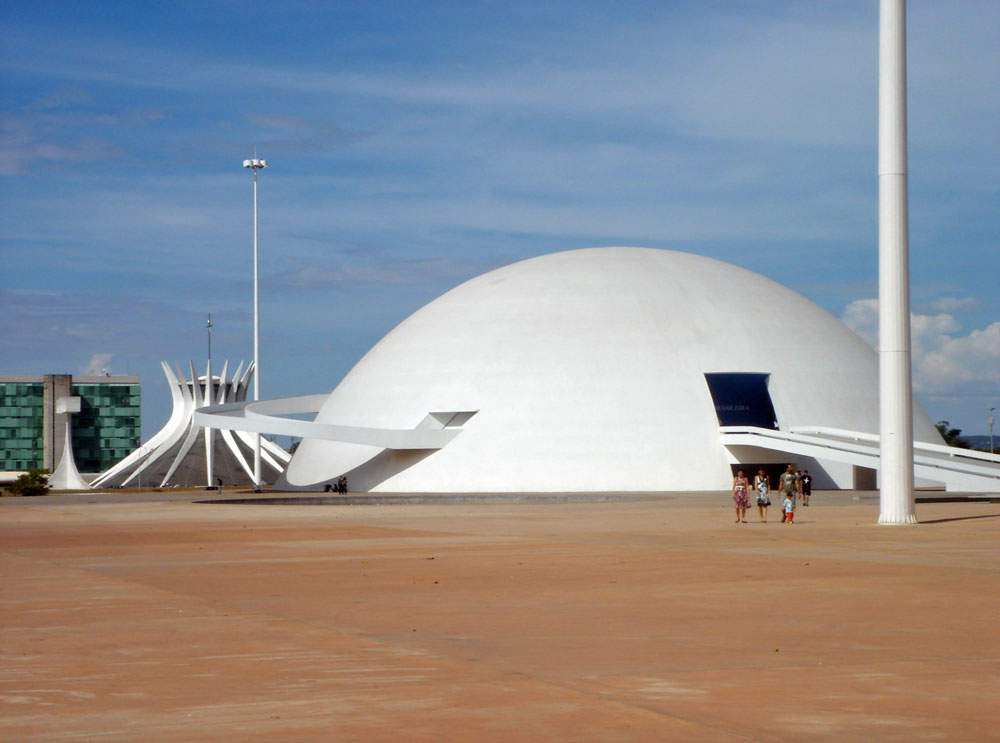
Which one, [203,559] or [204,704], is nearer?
[204,704]

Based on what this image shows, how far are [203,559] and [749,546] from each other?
399 inches

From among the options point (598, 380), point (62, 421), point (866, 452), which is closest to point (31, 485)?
point (598, 380)

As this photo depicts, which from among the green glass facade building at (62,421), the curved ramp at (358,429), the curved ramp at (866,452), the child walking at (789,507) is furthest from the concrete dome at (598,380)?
the green glass facade building at (62,421)

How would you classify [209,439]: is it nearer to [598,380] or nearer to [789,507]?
[598,380]

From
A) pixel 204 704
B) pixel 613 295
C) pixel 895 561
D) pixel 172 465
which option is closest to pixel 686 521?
pixel 895 561

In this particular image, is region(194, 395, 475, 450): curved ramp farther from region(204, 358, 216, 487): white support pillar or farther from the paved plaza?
the paved plaza

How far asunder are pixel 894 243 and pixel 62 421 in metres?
139

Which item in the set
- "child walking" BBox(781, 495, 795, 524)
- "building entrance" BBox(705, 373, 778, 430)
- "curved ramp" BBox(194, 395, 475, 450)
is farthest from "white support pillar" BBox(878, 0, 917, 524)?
"curved ramp" BBox(194, 395, 475, 450)

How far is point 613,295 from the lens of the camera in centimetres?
6588

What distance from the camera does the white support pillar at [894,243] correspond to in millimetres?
34562

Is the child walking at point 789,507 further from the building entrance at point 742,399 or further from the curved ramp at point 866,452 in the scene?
the building entrance at point 742,399

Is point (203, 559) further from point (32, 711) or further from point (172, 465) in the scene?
point (172, 465)

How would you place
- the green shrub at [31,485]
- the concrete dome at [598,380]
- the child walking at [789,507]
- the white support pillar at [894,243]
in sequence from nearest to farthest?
1. the child walking at [789,507]
2. the white support pillar at [894,243]
3. the concrete dome at [598,380]
4. the green shrub at [31,485]

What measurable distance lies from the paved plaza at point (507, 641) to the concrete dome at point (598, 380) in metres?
33.3
